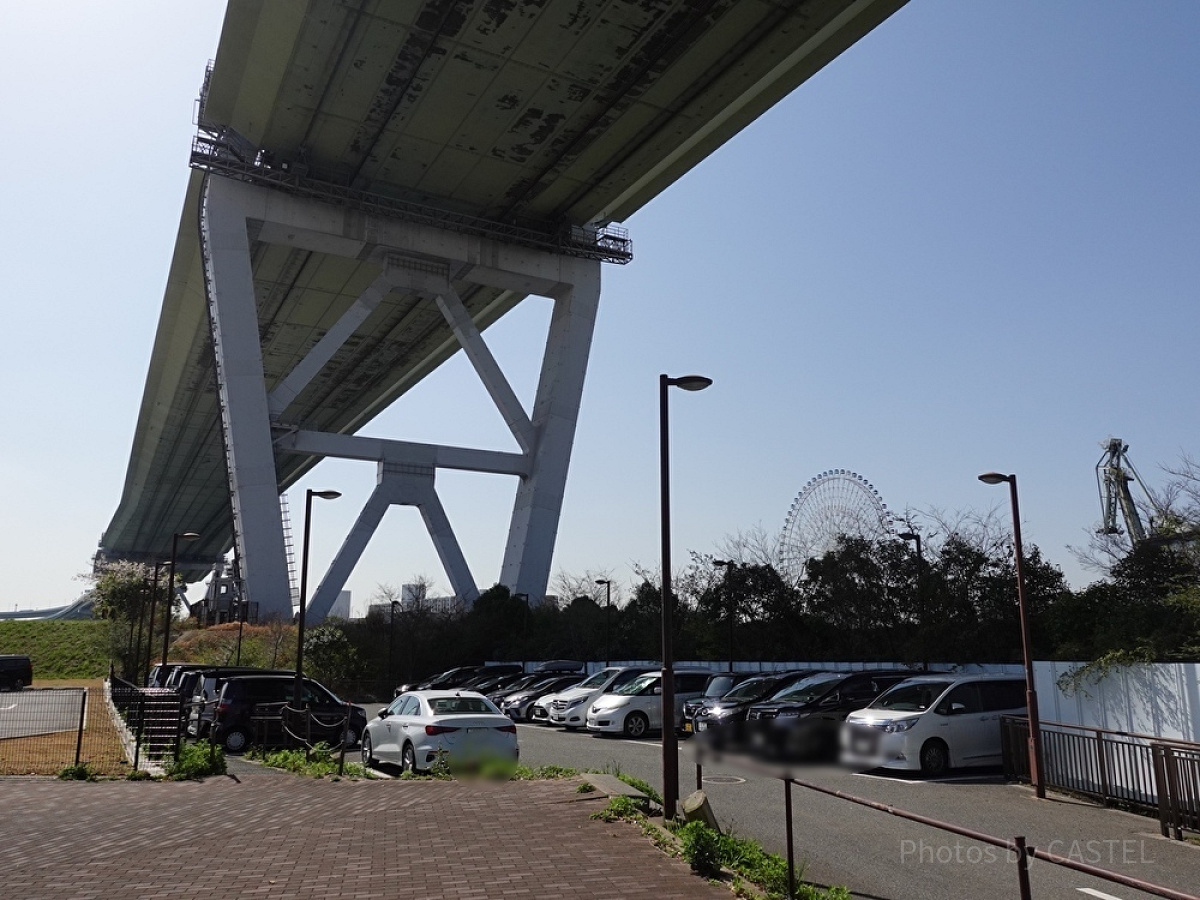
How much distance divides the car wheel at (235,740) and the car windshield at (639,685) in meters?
8.82

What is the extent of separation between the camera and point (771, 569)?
37.3 meters

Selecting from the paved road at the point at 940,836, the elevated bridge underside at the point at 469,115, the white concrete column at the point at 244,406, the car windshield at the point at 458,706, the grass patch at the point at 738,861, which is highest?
the elevated bridge underside at the point at 469,115

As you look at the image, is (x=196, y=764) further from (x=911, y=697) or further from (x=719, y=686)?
(x=719, y=686)

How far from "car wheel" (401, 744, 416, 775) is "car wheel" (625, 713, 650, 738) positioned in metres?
8.76

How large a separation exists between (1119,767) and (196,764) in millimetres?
13423

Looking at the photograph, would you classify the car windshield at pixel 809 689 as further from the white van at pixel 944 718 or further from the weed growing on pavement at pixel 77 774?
the weed growing on pavement at pixel 77 774

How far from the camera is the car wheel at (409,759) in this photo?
1457cm

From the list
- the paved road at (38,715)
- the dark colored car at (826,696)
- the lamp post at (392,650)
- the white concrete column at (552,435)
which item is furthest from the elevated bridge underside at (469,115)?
the dark colored car at (826,696)

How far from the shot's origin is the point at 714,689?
23.2 m

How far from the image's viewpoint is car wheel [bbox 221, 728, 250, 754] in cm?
1877

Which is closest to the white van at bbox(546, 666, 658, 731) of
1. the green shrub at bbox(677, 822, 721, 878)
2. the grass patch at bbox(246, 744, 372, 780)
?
the grass patch at bbox(246, 744, 372, 780)

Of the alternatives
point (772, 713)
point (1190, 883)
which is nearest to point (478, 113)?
point (772, 713)

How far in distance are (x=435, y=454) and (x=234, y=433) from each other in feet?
30.5

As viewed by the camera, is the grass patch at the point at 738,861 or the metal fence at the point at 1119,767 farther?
the metal fence at the point at 1119,767
